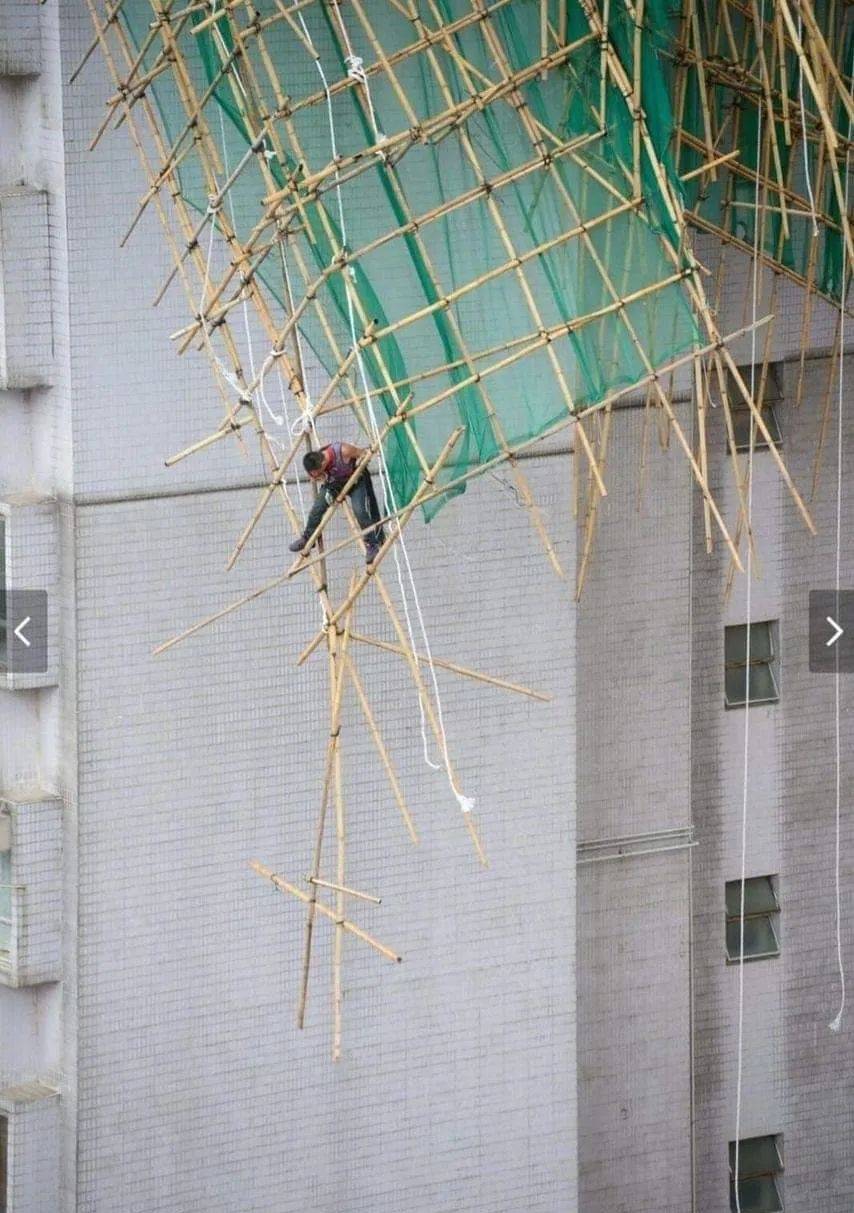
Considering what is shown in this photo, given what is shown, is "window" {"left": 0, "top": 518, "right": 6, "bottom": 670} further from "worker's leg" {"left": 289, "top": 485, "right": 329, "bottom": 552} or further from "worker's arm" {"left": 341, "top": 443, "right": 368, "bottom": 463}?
"worker's arm" {"left": 341, "top": 443, "right": 368, "bottom": 463}

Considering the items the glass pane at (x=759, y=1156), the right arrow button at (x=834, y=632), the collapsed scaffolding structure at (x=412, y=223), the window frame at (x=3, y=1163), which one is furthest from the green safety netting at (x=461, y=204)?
the glass pane at (x=759, y=1156)

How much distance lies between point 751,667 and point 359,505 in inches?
158

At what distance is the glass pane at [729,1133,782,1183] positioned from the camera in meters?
16.4

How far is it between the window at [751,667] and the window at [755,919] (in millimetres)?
1020

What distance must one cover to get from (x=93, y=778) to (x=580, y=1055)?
3.45 metres

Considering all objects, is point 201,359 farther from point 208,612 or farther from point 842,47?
point 842,47

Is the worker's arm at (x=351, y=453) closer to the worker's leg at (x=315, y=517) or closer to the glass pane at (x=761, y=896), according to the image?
the worker's leg at (x=315, y=517)

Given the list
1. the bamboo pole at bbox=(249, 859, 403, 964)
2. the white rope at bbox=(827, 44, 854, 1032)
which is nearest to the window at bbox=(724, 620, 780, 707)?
the white rope at bbox=(827, 44, 854, 1032)

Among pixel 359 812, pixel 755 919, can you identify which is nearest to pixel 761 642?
pixel 755 919

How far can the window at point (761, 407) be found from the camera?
15.6 m

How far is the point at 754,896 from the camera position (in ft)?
53.2

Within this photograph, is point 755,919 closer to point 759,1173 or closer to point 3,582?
point 759,1173
